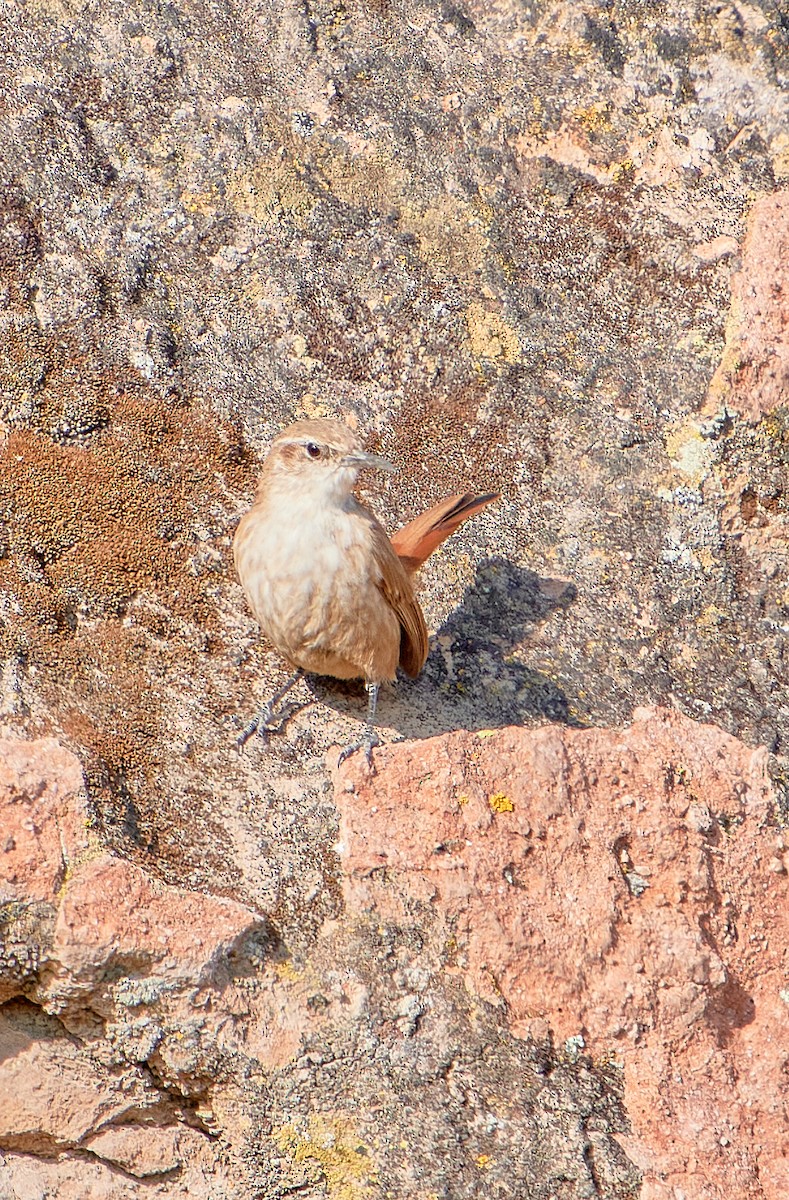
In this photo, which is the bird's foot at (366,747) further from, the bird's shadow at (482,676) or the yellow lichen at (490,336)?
the yellow lichen at (490,336)

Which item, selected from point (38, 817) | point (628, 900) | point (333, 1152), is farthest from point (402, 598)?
point (333, 1152)

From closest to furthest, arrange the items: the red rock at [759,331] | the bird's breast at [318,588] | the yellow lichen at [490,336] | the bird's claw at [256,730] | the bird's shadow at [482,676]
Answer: the bird's claw at [256,730], the bird's breast at [318,588], the bird's shadow at [482,676], the red rock at [759,331], the yellow lichen at [490,336]

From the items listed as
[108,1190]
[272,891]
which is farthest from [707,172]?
[108,1190]

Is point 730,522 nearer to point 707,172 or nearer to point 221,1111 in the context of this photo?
point 707,172

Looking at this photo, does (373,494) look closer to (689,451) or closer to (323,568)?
(323,568)

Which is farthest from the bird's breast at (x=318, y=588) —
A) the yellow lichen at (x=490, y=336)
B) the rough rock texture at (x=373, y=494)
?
the yellow lichen at (x=490, y=336)

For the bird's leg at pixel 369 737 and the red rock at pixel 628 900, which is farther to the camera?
the bird's leg at pixel 369 737
